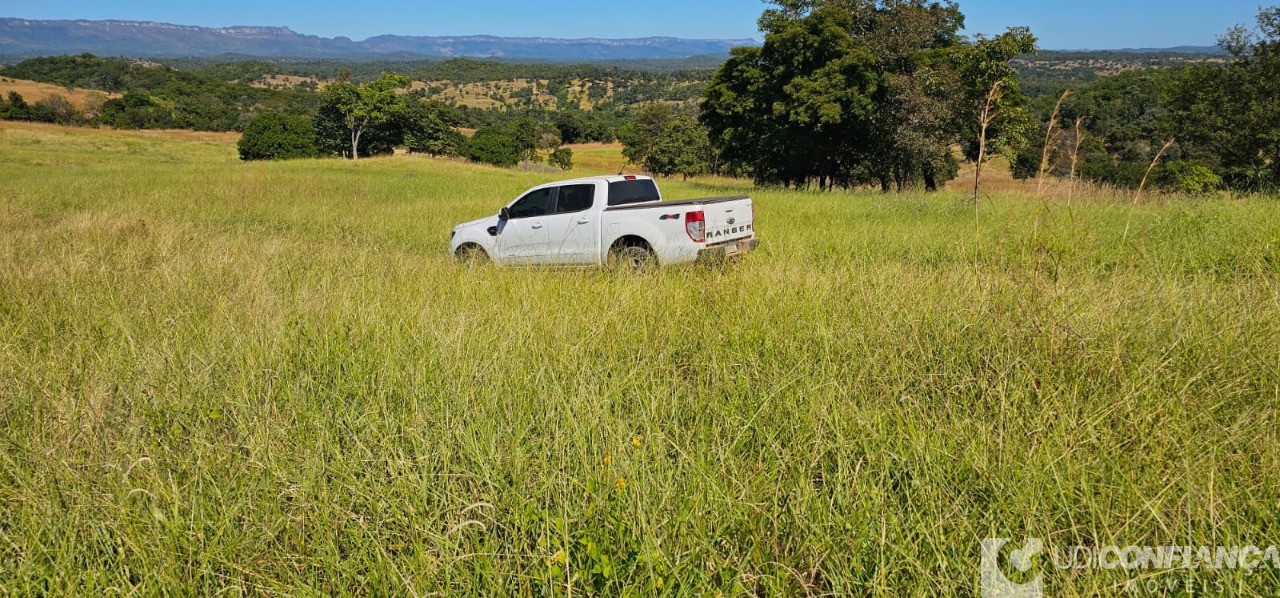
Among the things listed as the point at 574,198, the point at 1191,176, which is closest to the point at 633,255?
the point at 574,198

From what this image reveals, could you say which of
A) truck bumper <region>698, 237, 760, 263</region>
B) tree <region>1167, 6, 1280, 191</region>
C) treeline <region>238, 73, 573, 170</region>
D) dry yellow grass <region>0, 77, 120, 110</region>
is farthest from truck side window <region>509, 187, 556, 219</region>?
dry yellow grass <region>0, 77, 120, 110</region>

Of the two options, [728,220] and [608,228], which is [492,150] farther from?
[728,220]

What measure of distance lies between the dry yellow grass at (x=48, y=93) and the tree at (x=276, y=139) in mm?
50536

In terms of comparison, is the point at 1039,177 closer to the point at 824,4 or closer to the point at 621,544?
the point at 621,544

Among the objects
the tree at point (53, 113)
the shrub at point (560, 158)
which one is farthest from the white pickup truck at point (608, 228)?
the tree at point (53, 113)

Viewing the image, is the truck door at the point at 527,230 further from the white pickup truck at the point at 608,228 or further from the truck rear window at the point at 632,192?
the truck rear window at the point at 632,192

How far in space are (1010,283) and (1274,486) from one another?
8.16 feet

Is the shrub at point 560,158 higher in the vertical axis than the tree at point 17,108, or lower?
lower

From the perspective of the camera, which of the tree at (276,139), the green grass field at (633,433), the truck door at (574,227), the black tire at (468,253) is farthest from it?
the tree at (276,139)

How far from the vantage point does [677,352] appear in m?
4.52

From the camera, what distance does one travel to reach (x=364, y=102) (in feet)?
225

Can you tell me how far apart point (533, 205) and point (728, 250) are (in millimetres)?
3350

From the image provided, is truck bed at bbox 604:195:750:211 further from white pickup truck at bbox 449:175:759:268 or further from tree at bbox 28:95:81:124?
tree at bbox 28:95:81:124

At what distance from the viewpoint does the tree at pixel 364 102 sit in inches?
2697
